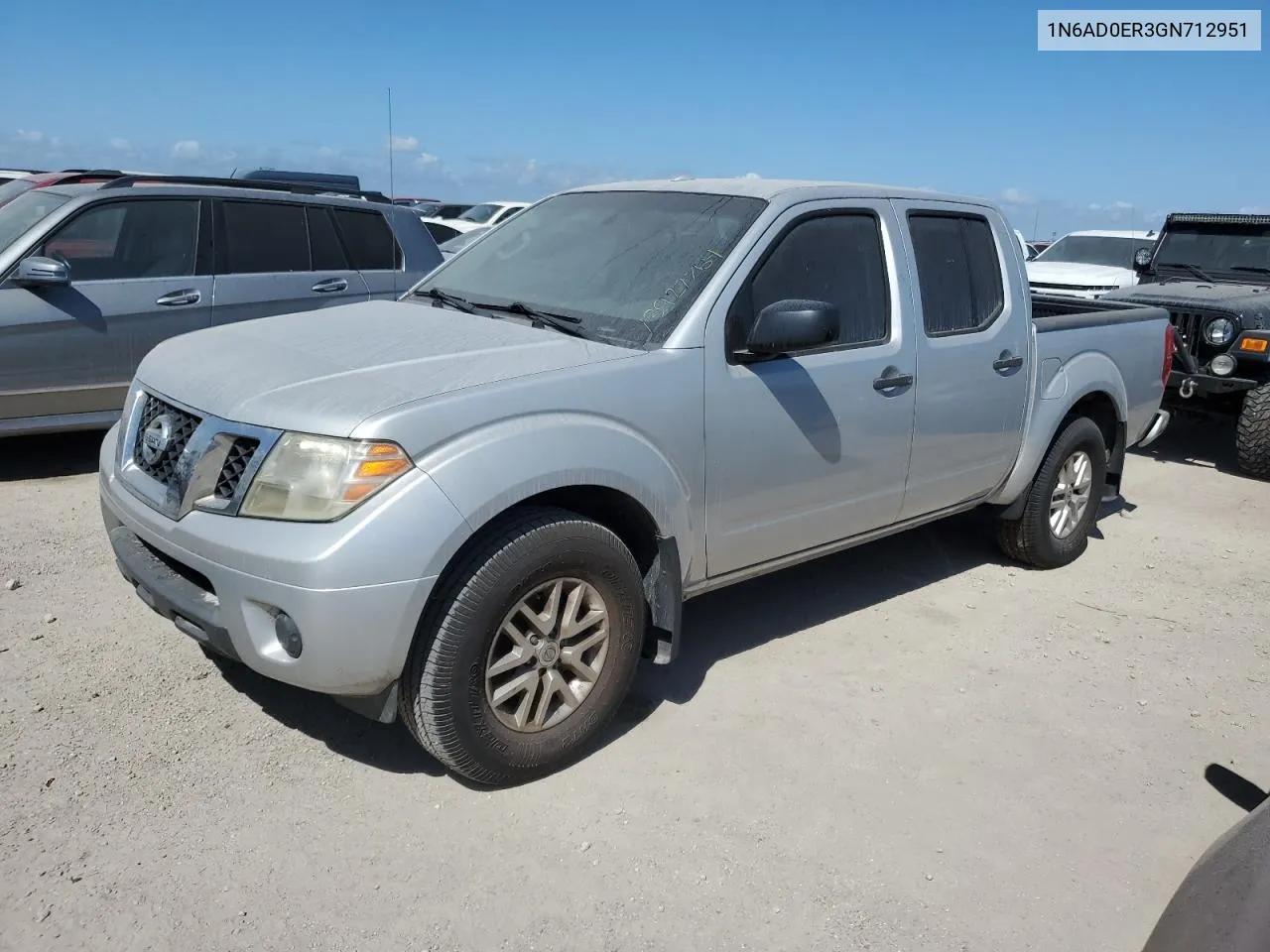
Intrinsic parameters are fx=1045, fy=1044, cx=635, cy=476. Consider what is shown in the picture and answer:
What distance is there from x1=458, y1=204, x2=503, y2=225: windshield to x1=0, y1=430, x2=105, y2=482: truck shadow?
15210mm

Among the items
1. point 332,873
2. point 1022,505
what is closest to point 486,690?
point 332,873

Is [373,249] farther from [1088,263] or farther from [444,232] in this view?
[444,232]

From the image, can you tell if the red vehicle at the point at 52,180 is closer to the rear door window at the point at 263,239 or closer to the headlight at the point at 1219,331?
the rear door window at the point at 263,239

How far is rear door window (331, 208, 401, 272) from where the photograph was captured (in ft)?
24.4

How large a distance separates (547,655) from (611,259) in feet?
5.00

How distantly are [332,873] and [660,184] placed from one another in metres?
2.84

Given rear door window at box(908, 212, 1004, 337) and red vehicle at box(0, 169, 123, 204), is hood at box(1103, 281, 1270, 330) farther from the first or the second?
red vehicle at box(0, 169, 123, 204)

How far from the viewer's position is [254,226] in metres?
6.97

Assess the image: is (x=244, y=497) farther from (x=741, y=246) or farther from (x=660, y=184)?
(x=660, y=184)

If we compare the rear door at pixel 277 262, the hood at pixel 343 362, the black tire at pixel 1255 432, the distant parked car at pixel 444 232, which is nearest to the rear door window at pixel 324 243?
the rear door at pixel 277 262

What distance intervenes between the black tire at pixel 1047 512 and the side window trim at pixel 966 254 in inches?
35.2

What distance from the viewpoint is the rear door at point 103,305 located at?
5.99 meters

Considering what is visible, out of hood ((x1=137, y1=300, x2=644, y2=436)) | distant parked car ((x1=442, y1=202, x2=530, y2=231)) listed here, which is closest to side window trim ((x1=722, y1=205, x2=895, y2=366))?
hood ((x1=137, y1=300, x2=644, y2=436))

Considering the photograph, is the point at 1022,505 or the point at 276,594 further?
the point at 1022,505
